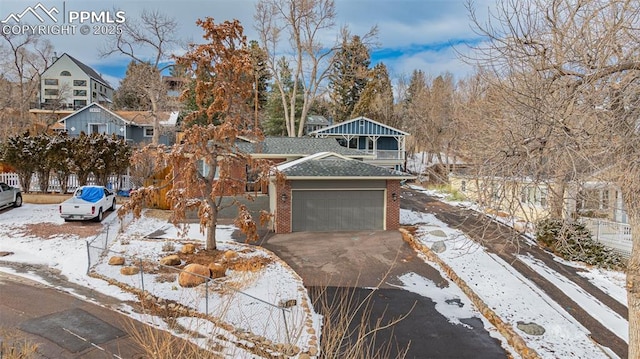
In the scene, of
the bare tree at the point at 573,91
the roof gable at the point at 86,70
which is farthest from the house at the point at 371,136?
the roof gable at the point at 86,70

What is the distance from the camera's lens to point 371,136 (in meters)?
33.0

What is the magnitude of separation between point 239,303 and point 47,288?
4.91m

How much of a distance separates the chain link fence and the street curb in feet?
15.3

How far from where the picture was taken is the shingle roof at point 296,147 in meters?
23.9

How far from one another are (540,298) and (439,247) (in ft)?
12.9

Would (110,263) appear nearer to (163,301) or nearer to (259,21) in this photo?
(163,301)

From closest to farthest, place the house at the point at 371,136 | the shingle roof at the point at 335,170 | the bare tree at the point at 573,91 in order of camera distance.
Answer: the bare tree at the point at 573,91 < the shingle roof at the point at 335,170 < the house at the point at 371,136

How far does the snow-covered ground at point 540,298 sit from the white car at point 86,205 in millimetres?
13292

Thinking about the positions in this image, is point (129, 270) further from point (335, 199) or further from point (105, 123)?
point (105, 123)

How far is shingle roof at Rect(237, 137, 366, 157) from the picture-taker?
2392 centimetres

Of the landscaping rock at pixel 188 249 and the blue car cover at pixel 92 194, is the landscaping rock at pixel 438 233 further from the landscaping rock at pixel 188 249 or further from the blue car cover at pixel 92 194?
the blue car cover at pixel 92 194

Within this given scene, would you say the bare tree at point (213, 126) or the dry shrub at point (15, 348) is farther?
the bare tree at point (213, 126)

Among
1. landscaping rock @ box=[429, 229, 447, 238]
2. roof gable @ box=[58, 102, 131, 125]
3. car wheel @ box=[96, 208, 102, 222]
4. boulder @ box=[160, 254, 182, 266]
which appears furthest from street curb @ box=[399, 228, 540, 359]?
roof gable @ box=[58, 102, 131, 125]

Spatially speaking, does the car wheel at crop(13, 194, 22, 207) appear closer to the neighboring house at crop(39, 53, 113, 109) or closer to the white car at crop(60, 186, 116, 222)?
the white car at crop(60, 186, 116, 222)
